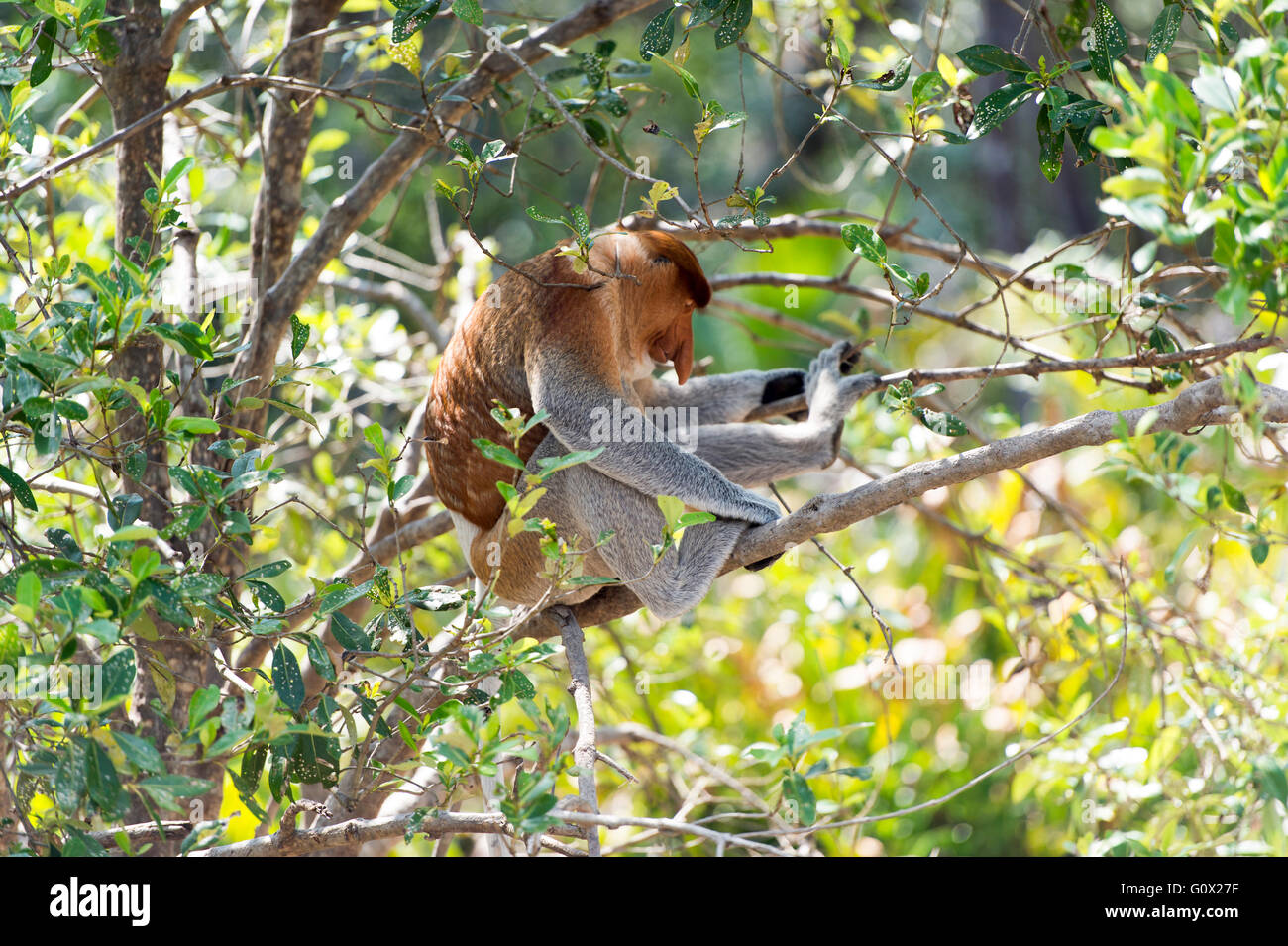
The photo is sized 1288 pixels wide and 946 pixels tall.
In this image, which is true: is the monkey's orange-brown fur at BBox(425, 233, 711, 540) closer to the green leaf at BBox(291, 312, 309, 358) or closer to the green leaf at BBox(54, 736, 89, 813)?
the green leaf at BBox(291, 312, 309, 358)

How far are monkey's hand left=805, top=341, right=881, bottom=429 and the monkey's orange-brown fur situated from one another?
18.9 inches

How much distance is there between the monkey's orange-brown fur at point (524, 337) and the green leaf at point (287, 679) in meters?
0.92

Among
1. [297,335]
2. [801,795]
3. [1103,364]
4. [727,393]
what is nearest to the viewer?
[801,795]

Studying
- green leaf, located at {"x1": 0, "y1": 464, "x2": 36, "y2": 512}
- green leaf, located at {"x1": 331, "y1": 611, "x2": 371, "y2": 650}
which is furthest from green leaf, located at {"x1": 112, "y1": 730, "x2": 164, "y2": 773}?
green leaf, located at {"x1": 0, "y1": 464, "x2": 36, "y2": 512}

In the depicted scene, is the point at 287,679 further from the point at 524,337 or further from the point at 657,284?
the point at 657,284

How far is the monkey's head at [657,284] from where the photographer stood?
3.12 m

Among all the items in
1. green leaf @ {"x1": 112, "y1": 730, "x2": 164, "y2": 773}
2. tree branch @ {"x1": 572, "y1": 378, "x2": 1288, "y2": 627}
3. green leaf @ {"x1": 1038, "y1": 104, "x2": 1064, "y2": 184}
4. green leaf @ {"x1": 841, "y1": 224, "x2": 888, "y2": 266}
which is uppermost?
green leaf @ {"x1": 1038, "y1": 104, "x2": 1064, "y2": 184}

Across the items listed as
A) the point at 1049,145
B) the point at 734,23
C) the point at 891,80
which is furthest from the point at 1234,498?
the point at 734,23

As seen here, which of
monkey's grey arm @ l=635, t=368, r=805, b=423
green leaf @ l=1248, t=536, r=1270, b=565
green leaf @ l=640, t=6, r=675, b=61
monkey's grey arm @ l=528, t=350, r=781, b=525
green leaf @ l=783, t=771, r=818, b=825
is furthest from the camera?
monkey's grey arm @ l=635, t=368, r=805, b=423

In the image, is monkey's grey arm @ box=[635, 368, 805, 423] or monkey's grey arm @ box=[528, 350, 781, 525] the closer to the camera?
monkey's grey arm @ box=[528, 350, 781, 525]

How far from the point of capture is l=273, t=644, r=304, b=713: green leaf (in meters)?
1.98

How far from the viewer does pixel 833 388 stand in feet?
10.6

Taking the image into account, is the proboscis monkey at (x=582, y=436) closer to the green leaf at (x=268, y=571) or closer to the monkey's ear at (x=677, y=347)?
the monkey's ear at (x=677, y=347)

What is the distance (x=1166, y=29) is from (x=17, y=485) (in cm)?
244
